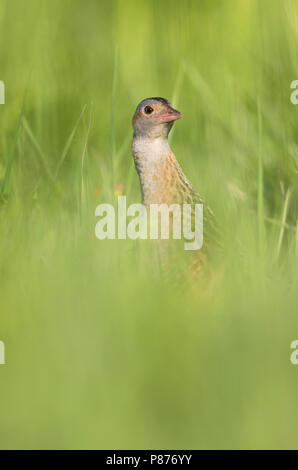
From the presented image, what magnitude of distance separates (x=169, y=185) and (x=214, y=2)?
2141mm

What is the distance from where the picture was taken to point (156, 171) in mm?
3547

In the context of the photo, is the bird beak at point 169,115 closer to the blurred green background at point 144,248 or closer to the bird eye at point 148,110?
the bird eye at point 148,110

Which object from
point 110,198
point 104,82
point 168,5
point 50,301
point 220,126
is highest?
point 168,5

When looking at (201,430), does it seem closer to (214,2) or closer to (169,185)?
(169,185)

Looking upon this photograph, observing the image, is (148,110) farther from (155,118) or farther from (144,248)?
(144,248)

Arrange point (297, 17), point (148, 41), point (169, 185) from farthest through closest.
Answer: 1. point (148, 41)
2. point (297, 17)
3. point (169, 185)

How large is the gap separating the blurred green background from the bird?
0.37 feet

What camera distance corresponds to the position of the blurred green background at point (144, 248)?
1.79m

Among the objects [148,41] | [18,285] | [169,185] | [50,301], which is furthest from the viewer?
[148,41]

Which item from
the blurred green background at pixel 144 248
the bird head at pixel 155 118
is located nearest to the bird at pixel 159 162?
the bird head at pixel 155 118

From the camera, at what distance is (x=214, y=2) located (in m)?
5.21

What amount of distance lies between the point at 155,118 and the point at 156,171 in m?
0.27

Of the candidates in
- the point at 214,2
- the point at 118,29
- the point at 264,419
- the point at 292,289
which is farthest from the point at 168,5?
the point at 264,419

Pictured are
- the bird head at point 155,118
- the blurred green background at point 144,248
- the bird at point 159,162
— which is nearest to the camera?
the blurred green background at point 144,248
